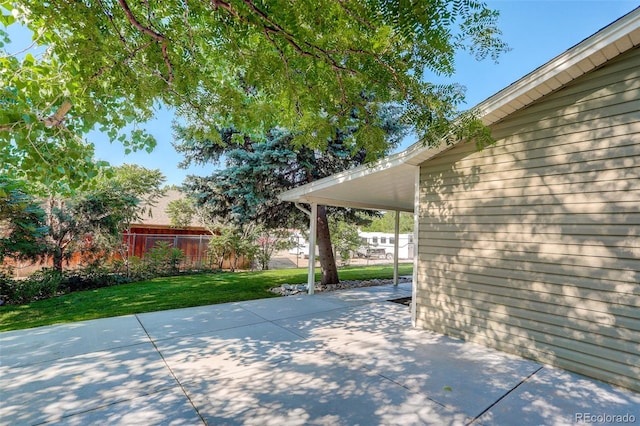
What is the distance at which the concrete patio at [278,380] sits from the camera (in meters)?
2.45

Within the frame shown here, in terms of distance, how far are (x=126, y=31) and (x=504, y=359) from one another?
20.2 ft

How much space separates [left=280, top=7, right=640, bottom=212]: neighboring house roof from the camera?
9.78ft

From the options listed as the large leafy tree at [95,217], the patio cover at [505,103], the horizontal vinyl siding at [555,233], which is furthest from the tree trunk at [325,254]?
the large leafy tree at [95,217]

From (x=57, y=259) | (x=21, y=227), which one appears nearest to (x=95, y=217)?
(x=57, y=259)

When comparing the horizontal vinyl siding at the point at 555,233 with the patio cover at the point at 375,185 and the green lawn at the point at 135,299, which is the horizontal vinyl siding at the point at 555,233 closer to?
the patio cover at the point at 375,185

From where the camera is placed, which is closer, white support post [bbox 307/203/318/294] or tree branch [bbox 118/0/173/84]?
tree branch [bbox 118/0/173/84]

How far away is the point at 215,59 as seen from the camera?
4234 mm

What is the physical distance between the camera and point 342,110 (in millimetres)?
4188

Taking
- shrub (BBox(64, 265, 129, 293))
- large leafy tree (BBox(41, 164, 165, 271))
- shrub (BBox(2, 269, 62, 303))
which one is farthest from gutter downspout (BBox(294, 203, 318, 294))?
shrub (BBox(2, 269, 62, 303))

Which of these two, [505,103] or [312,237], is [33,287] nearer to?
[312,237]
